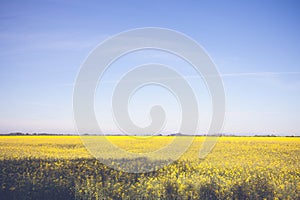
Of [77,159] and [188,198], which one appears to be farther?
[77,159]

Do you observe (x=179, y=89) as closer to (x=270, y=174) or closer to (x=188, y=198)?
(x=270, y=174)

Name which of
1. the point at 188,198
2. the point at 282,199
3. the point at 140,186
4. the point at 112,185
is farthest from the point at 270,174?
the point at 112,185

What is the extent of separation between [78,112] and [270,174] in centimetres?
905

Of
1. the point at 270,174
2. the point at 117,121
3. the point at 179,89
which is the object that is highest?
the point at 179,89

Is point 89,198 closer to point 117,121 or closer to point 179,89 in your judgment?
point 117,121

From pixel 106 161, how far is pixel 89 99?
124 inches

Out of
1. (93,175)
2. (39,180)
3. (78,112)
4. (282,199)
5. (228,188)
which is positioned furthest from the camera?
(78,112)

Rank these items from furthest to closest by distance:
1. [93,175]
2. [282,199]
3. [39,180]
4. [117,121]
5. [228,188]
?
[117,121]
[93,175]
[39,180]
[228,188]
[282,199]

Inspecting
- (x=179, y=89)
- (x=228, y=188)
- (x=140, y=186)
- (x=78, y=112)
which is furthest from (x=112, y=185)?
(x=179, y=89)

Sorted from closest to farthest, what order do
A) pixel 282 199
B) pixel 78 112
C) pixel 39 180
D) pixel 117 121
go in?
pixel 282 199, pixel 39 180, pixel 78 112, pixel 117 121

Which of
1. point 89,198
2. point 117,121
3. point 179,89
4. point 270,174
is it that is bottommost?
point 89,198

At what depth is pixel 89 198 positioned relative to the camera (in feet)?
35.8

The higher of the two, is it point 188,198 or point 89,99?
point 89,99

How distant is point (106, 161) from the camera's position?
1609 cm
